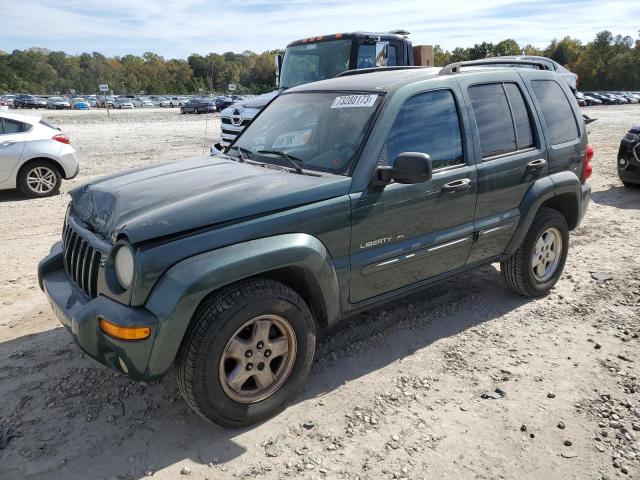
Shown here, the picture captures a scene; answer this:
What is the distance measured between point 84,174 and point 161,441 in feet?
32.0

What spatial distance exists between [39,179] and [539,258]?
813cm

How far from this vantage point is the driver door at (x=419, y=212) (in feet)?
10.9

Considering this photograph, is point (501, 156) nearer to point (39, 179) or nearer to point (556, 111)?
point (556, 111)

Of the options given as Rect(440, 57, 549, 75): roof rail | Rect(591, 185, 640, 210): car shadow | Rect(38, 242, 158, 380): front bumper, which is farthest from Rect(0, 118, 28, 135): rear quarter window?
Rect(591, 185, 640, 210): car shadow

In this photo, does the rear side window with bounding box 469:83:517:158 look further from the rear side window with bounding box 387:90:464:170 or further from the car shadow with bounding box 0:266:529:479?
the car shadow with bounding box 0:266:529:479

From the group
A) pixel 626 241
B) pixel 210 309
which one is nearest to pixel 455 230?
pixel 210 309

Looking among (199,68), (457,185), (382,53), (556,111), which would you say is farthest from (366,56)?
(199,68)

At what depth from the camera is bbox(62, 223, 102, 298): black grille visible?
9.71 feet

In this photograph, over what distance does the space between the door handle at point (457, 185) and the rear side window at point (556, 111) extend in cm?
122

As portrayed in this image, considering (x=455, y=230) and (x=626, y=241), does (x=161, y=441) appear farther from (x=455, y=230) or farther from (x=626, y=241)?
(x=626, y=241)

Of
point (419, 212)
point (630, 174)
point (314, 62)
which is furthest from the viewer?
point (314, 62)

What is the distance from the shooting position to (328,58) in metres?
9.70

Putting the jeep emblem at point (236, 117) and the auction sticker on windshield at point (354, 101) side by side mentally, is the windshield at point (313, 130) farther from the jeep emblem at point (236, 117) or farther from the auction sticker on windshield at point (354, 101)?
the jeep emblem at point (236, 117)

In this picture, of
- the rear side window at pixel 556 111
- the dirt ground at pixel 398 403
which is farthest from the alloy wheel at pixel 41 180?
the rear side window at pixel 556 111
